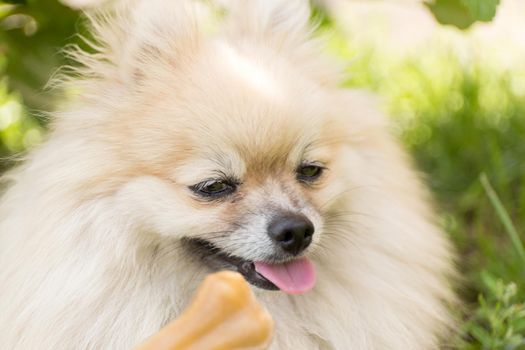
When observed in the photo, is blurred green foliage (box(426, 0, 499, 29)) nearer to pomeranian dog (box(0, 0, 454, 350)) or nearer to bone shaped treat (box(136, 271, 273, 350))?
pomeranian dog (box(0, 0, 454, 350))

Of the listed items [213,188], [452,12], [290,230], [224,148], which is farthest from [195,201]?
[452,12]

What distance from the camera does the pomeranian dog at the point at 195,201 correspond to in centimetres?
248

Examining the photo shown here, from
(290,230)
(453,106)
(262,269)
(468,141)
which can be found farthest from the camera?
(453,106)

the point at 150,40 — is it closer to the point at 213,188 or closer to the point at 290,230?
the point at 213,188

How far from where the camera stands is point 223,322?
73.9 inches

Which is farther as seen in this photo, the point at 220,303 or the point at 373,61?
the point at 373,61

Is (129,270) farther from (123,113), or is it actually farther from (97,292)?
(123,113)

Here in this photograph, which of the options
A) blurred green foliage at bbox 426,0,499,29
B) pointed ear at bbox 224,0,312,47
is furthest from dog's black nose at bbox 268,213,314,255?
blurred green foliage at bbox 426,0,499,29

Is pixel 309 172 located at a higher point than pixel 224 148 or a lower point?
lower

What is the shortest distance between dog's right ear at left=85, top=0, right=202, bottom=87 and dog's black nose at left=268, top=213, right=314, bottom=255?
23.3 inches

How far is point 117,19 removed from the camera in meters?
2.72

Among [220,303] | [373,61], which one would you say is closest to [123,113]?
[220,303]

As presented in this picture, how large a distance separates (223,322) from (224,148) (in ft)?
2.32

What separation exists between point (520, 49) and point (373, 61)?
120 cm
